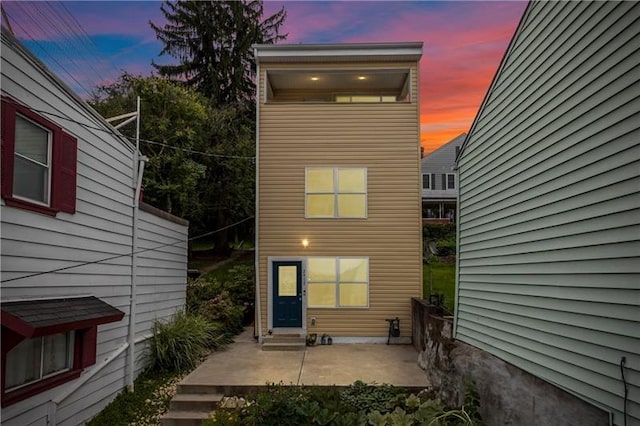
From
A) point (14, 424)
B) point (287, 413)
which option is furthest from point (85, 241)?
point (287, 413)

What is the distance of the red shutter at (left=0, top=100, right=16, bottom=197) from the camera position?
465cm

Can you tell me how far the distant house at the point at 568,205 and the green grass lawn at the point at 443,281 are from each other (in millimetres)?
7338

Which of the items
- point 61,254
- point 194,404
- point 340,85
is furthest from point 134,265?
point 340,85

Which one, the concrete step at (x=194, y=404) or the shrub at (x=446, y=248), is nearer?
the concrete step at (x=194, y=404)

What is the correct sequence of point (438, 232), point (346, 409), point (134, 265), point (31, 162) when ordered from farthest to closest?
point (438, 232), point (134, 265), point (346, 409), point (31, 162)

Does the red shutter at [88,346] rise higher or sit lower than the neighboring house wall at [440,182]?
lower

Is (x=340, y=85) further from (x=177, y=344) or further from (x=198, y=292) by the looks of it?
(x=177, y=344)

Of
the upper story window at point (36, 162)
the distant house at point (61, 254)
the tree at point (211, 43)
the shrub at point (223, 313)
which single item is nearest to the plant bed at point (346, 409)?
the distant house at point (61, 254)

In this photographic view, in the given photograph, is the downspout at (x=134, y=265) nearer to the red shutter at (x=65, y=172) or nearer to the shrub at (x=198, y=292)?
the red shutter at (x=65, y=172)

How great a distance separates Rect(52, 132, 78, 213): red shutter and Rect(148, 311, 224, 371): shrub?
3.90 meters

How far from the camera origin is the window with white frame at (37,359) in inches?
196

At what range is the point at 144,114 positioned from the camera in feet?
54.5

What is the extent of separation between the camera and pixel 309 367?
359 inches

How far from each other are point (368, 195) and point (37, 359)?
8.33 metres
